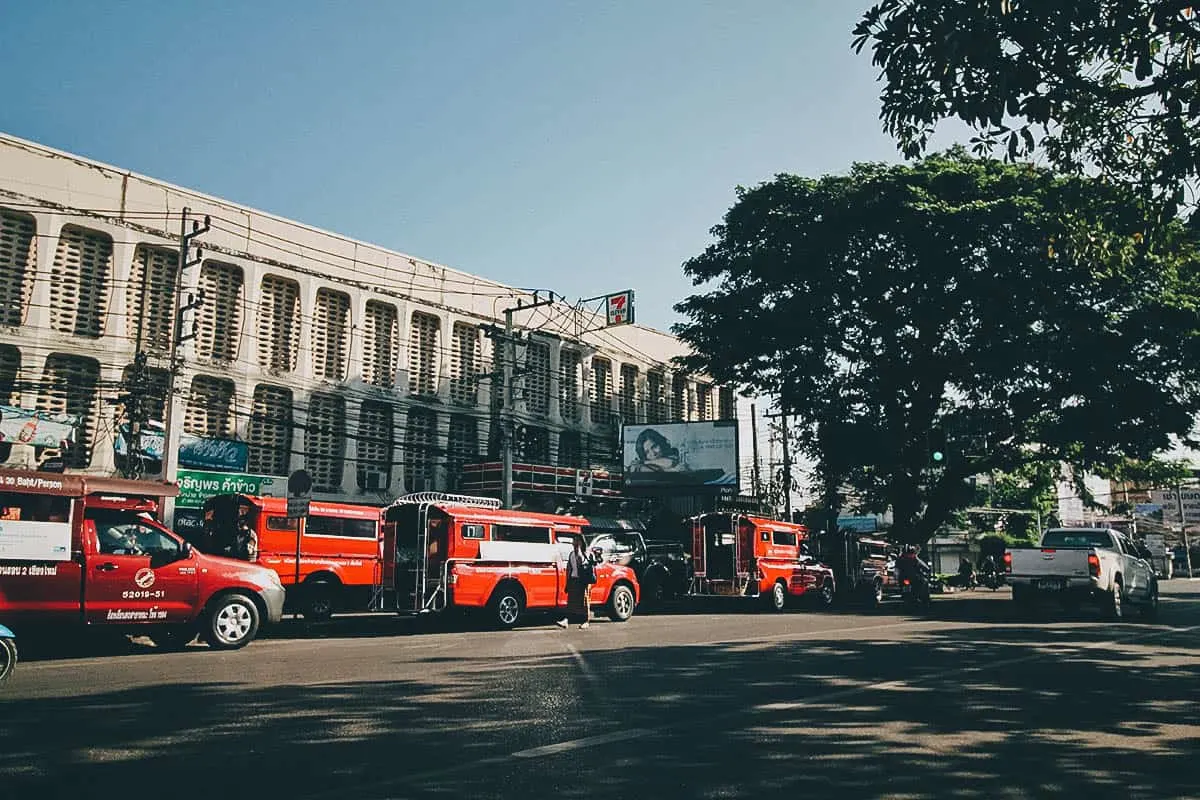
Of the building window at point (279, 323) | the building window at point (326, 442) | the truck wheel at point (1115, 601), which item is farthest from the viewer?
the building window at point (326, 442)

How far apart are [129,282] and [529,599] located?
53.6 feet

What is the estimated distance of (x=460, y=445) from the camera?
3512 cm

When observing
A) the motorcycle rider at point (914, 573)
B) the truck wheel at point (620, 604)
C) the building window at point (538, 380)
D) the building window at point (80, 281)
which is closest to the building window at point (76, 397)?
the building window at point (80, 281)

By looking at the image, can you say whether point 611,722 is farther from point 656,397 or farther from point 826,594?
point 656,397

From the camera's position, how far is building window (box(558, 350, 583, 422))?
39.8m

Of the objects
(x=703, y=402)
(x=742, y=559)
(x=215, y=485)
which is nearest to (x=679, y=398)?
(x=703, y=402)

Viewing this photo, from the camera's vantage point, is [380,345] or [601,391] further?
[601,391]

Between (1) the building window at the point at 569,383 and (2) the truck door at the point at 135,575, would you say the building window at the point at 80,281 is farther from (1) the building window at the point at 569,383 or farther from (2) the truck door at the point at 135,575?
(1) the building window at the point at 569,383

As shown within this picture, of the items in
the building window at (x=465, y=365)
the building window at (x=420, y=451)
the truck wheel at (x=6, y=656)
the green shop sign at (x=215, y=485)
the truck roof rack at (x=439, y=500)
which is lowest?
the truck wheel at (x=6, y=656)

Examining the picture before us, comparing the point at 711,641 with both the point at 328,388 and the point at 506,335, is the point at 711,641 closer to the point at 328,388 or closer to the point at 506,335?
the point at 506,335

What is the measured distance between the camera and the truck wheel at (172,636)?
1286 cm

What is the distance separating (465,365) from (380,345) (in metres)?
4.02

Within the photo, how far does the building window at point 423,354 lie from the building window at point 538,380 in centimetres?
496

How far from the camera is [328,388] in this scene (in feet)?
100
